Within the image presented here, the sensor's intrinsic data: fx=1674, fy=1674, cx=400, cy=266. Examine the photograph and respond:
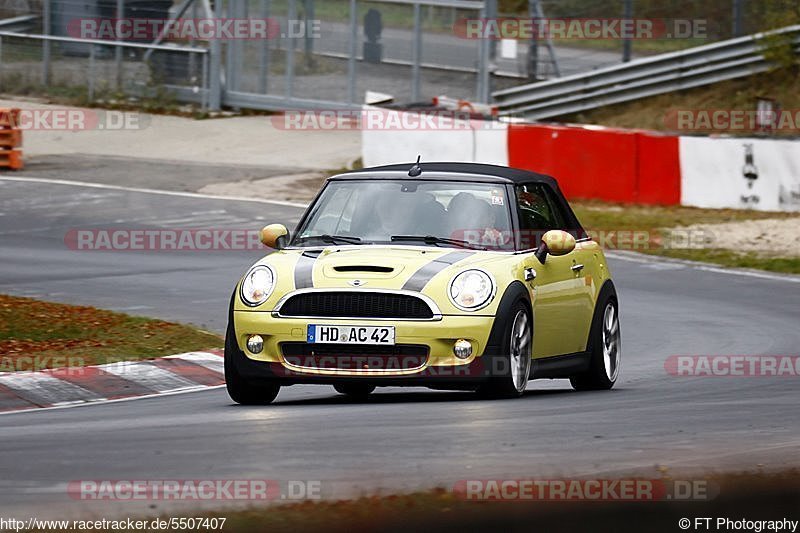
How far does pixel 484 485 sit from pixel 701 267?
44.7 ft

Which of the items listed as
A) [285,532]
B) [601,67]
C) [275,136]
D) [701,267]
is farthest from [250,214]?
[285,532]

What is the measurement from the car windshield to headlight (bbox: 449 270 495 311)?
0.59 metres

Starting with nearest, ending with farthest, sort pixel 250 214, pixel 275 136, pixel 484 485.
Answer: pixel 484 485, pixel 250 214, pixel 275 136

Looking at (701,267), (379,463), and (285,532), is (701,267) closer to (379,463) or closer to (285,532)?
(379,463)

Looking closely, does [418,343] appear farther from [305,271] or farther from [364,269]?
[305,271]

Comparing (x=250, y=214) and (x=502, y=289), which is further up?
(x=502, y=289)

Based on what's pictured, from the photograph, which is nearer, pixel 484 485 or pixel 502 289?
pixel 484 485

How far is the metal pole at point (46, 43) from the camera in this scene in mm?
37375

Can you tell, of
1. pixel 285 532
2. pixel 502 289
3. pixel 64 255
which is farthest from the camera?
pixel 64 255

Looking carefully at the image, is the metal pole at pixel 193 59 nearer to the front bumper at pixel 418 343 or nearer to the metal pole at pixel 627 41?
the metal pole at pixel 627 41

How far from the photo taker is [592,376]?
36.8 ft

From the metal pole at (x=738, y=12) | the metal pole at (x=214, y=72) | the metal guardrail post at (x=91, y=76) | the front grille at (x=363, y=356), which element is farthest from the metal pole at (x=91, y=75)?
the front grille at (x=363, y=356)

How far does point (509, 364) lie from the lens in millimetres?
9602

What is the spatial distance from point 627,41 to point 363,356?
25221 millimetres
